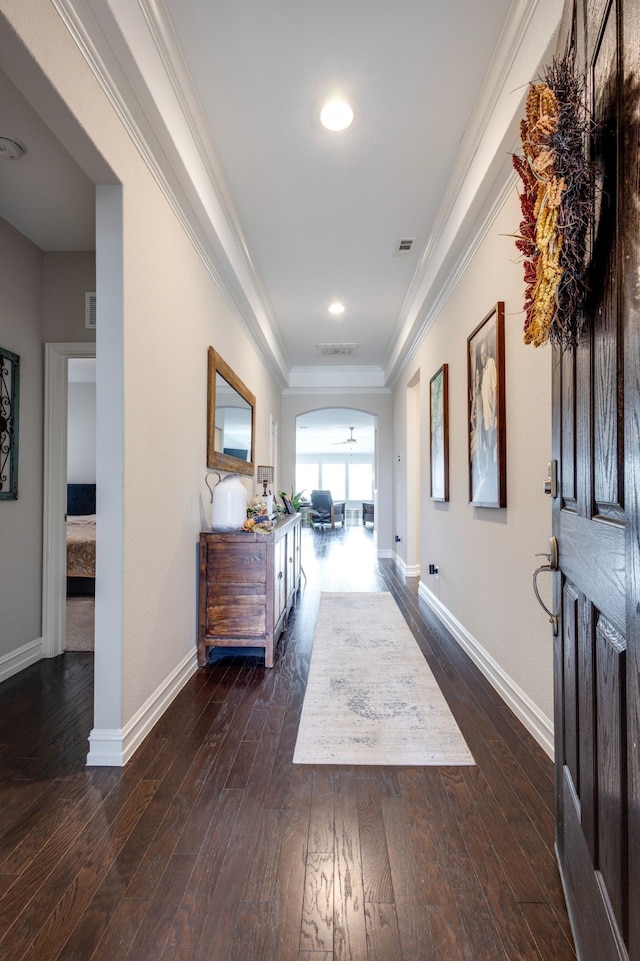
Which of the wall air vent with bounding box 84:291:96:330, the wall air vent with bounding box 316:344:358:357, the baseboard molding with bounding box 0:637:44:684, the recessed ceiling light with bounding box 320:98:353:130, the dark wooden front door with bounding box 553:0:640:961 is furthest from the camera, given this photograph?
the wall air vent with bounding box 316:344:358:357

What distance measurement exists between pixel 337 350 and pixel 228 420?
3.15 meters

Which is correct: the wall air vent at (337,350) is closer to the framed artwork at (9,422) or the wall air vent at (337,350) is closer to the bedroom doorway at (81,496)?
the bedroom doorway at (81,496)

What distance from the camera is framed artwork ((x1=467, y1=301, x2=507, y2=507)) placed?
2.52 metres

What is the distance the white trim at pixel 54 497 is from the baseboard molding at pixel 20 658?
5 centimetres

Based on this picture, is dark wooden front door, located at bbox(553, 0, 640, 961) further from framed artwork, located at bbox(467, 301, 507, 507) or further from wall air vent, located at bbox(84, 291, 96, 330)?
wall air vent, located at bbox(84, 291, 96, 330)

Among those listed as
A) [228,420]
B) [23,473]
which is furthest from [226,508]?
[23,473]

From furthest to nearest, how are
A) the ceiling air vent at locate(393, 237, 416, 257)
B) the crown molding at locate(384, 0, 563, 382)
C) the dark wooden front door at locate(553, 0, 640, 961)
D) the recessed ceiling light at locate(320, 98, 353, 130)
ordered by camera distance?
the ceiling air vent at locate(393, 237, 416, 257) < the recessed ceiling light at locate(320, 98, 353, 130) < the crown molding at locate(384, 0, 563, 382) < the dark wooden front door at locate(553, 0, 640, 961)

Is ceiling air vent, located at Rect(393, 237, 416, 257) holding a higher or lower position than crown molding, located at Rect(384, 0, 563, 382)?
higher

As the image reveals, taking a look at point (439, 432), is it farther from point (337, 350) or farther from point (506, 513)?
point (337, 350)

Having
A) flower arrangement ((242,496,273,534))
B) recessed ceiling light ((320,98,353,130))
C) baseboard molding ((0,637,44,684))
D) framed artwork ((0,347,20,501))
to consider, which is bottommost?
baseboard molding ((0,637,44,684))

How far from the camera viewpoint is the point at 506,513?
8.22ft

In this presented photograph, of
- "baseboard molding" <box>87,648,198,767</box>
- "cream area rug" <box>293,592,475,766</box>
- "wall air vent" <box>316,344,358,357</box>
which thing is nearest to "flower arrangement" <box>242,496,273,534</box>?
"cream area rug" <box>293,592,475,766</box>

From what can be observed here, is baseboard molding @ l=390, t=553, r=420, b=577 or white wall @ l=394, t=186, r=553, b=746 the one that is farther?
baseboard molding @ l=390, t=553, r=420, b=577

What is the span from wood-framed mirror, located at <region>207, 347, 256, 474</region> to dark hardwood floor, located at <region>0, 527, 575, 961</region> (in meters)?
1.80
